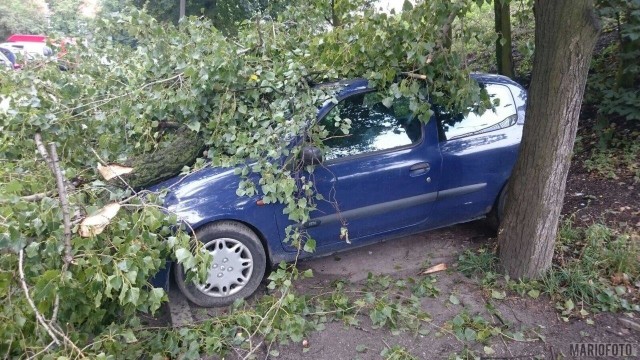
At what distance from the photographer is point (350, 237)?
12.2 ft

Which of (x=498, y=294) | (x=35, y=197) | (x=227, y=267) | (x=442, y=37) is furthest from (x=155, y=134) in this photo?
(x=498, y=294)

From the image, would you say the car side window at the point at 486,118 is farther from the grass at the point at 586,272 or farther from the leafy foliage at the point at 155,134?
the grass at the point at 586,272

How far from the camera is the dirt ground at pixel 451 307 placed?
287 cm

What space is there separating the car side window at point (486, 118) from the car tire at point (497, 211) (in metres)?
0.56

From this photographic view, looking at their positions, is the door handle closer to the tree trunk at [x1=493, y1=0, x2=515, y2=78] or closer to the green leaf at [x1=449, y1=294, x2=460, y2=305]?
the green leaf at [x1=449, y1=294, x2=460, y2=305]

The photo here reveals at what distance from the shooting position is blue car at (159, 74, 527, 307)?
330 cm

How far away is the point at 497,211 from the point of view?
4258 millimetres

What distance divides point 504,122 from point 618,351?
79.1 inches

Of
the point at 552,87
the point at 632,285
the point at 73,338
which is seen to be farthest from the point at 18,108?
the point at 632,285

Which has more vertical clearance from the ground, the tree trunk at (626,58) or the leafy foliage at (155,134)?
the leafy foliage at (155,134)

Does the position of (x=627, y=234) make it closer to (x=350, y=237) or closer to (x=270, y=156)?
(x=350, y=237)

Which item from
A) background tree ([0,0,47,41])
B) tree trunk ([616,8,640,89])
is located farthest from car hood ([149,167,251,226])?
background tree ([0,0,47,41])

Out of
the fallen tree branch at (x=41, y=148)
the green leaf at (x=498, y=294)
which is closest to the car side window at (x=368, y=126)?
the green leaf at (x=498, y=294)

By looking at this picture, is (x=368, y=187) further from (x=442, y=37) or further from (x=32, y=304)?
(x=32, y=304)
